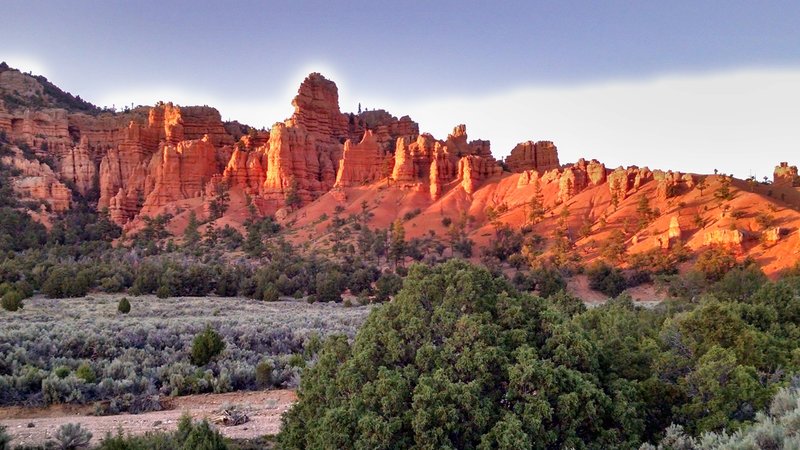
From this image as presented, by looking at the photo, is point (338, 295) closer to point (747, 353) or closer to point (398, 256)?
point (398, 256)

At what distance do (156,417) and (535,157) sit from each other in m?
72.1

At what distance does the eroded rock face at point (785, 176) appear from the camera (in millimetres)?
59194

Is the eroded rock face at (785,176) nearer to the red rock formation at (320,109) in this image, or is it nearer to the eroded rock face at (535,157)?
the eroded rock face at (535,157)

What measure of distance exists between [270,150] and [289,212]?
10.2 metres

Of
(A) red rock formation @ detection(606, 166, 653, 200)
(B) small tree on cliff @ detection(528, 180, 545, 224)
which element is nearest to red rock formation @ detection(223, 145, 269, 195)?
(B) small tree on cliff @ detection(528, 180, 545, 224)

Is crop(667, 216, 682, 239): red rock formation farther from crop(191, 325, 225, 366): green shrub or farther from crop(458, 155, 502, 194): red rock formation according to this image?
crop(191, 325, 225, 366): green shrub

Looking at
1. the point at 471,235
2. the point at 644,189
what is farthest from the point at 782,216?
the point at 471,235

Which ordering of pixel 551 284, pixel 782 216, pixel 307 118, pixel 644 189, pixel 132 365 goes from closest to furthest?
pixel 132 365, pixel 551 284, pixel 782 216, pixel 644 189, pixel 307 118

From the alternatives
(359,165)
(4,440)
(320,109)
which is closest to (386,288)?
(4,440)

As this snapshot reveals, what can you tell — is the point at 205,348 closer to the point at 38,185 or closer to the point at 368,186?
the point at 368,186

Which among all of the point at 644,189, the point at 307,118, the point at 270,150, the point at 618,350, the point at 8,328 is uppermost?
the point at 307,118

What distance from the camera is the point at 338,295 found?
40.0 metres

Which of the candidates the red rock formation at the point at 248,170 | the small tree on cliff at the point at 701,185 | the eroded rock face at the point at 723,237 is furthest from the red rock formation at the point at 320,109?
the eroded rock face at the point at 723,237

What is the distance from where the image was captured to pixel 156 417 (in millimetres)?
10406
